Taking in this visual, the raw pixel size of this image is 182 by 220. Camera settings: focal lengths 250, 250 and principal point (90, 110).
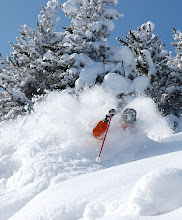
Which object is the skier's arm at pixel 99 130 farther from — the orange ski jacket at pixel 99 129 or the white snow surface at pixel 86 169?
the white snow surface at pixel 86 169

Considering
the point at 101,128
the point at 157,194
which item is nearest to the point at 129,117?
the point at 101,128

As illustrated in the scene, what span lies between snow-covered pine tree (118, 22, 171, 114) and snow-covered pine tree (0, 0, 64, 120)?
5.33 m

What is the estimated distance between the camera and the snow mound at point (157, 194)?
236 cm

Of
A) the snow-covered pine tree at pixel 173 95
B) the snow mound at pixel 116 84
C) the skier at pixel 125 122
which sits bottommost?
the skier at pixel 125 122

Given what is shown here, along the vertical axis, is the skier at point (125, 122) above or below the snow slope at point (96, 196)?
above

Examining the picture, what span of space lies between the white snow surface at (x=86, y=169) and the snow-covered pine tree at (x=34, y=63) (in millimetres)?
5535

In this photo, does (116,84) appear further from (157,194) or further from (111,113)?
(157,194)

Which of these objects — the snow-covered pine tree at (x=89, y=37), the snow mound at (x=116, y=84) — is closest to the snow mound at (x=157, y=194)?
the snow mound at (x=116, y=84)

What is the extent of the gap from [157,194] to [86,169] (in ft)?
12.3

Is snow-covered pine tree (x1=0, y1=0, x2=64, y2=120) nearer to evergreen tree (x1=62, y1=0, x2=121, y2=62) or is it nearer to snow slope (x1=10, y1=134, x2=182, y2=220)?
evergreen tree (x1=62, y1=0, x2=121, y2=62)

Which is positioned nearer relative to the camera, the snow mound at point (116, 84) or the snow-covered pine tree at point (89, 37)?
the snow mound at point (116, 84)

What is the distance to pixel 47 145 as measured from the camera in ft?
24.4

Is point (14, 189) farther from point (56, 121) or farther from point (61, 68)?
point (61, 68)

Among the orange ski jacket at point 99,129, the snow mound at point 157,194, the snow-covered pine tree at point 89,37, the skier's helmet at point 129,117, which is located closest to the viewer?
the snow mound at point 157,194
